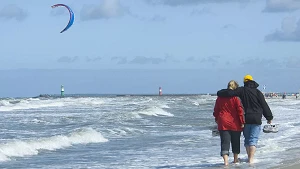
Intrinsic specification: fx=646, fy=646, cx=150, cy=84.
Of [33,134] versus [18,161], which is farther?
[33,134]

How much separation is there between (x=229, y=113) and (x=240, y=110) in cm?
19

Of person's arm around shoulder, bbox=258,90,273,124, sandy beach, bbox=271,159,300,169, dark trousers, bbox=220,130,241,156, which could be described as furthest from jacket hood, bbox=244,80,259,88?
sandy beach, bbox=271,159,300,169

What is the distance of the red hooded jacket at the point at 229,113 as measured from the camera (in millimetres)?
10063

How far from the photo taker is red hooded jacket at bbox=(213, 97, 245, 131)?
10.1 metres

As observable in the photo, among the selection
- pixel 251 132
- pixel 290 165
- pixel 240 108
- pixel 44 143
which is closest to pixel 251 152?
pixel 251 132

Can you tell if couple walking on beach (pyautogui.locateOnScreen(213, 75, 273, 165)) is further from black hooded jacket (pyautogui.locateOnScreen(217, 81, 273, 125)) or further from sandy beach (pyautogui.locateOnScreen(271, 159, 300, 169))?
sandy beach (pyautogui.locateOnScreen(271, 159, 300, 169))

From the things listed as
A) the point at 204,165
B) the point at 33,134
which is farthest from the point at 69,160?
the point at 33,134

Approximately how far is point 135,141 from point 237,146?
8.01 metres

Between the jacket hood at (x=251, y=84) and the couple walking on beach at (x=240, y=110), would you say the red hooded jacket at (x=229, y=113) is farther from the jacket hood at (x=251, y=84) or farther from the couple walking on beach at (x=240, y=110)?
the jacket hood at (x=251, y=84)

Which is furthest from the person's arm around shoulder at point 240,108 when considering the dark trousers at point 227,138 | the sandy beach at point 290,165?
the sandy beach at point 290,165

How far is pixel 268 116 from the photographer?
10133 mm

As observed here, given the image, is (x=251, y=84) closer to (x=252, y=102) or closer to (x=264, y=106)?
(x=252, y=102)

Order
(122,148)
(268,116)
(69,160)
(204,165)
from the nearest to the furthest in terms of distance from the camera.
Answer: (268,116), (204,165), (69,160), (122,148)

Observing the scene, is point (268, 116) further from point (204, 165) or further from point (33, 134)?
point (33, 134)
